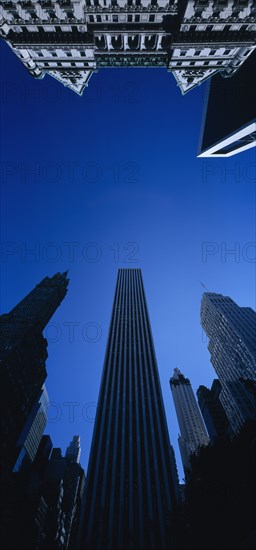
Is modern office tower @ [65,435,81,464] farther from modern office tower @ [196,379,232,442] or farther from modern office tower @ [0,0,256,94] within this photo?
modern office tower @ [0,0,256,94]

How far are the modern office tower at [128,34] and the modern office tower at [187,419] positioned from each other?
449 ft

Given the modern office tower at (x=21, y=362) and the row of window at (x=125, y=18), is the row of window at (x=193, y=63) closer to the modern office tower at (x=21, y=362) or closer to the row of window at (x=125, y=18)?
the row of window at (x=125, y=18)

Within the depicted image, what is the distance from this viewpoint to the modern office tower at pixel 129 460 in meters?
49.1

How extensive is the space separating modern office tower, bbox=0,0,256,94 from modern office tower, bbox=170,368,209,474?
137 metres

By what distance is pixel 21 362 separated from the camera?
70.6 metres

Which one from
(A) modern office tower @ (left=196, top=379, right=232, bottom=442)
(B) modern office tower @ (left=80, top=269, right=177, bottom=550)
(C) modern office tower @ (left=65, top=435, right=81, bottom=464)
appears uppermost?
(C) modern office tower @ (left=65, top=435, right=81, bottom=464)

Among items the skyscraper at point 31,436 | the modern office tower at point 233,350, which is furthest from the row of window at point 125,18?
the skyscraper at point 31,436

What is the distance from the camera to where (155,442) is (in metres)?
67.3

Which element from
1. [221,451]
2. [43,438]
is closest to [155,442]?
[43,438]

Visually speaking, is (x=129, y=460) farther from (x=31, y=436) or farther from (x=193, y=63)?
(x=193, y=63)

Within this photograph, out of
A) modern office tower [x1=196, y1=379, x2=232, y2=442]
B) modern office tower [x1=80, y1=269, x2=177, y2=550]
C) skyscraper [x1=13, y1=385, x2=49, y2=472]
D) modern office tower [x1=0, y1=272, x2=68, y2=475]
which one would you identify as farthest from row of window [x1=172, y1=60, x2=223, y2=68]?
modern office tower [x1=196, y1=379, x2=232, y2=442]

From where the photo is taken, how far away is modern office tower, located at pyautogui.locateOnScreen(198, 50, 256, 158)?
112 feet

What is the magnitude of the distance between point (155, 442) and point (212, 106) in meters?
87.1

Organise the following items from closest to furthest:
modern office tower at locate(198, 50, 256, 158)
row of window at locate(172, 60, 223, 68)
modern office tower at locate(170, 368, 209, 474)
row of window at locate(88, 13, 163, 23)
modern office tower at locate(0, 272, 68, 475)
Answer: row of window at locate(88, 13, 163, 23) → modern office tower at locate(198, 50, 256, 158) → row of window at locate(172, 60, 223, 68) → modern office tower at locate(0, 272, 68, 475) → modern office tower at locate(170, 368, 209, 474)
